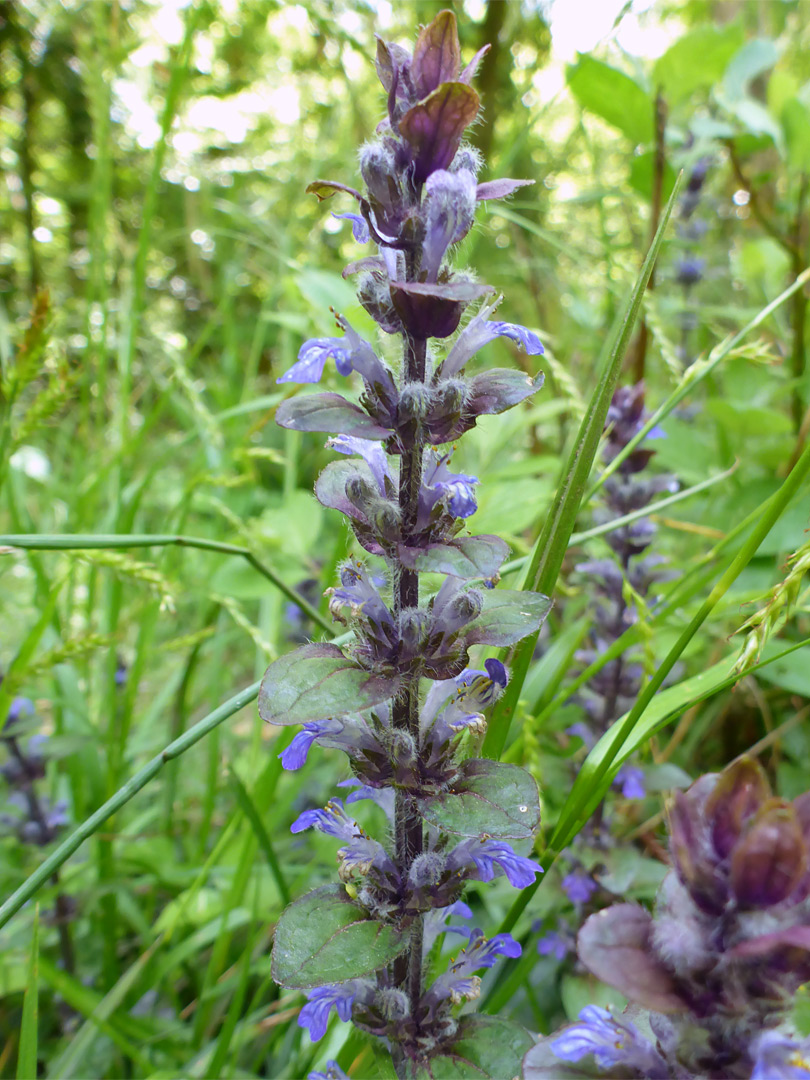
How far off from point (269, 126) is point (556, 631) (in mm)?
5180

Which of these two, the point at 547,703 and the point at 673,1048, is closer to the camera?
the point at 673,1048

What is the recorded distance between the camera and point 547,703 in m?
1.22

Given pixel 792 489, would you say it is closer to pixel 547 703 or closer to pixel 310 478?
pixel 547 703

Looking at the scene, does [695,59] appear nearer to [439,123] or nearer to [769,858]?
[439,123]

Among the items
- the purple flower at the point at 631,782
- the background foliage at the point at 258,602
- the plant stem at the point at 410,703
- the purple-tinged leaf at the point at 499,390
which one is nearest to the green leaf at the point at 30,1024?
the background foliage at the point at 258,602

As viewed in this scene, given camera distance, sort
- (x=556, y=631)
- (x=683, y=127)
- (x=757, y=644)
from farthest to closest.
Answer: (x=683, y=127) → (x=556, y=631) → (x=757, y=644)

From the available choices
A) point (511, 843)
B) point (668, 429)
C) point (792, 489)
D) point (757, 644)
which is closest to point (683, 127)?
point (668, 429)

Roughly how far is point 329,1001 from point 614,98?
6.73 ft

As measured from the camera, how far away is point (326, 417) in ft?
2.35

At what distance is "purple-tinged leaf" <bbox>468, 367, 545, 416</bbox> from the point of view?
0.76 meters

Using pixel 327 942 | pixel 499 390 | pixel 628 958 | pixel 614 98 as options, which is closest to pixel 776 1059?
pixel 628 958

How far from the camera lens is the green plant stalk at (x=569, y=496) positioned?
84 cm

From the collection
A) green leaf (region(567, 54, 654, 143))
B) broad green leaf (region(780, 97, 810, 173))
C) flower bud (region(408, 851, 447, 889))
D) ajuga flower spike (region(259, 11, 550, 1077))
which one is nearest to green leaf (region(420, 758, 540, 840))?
ajuga flower spike (region(259, 11, 550, 1077))

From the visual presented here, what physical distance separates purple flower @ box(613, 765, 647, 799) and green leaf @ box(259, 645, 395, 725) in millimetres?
981
